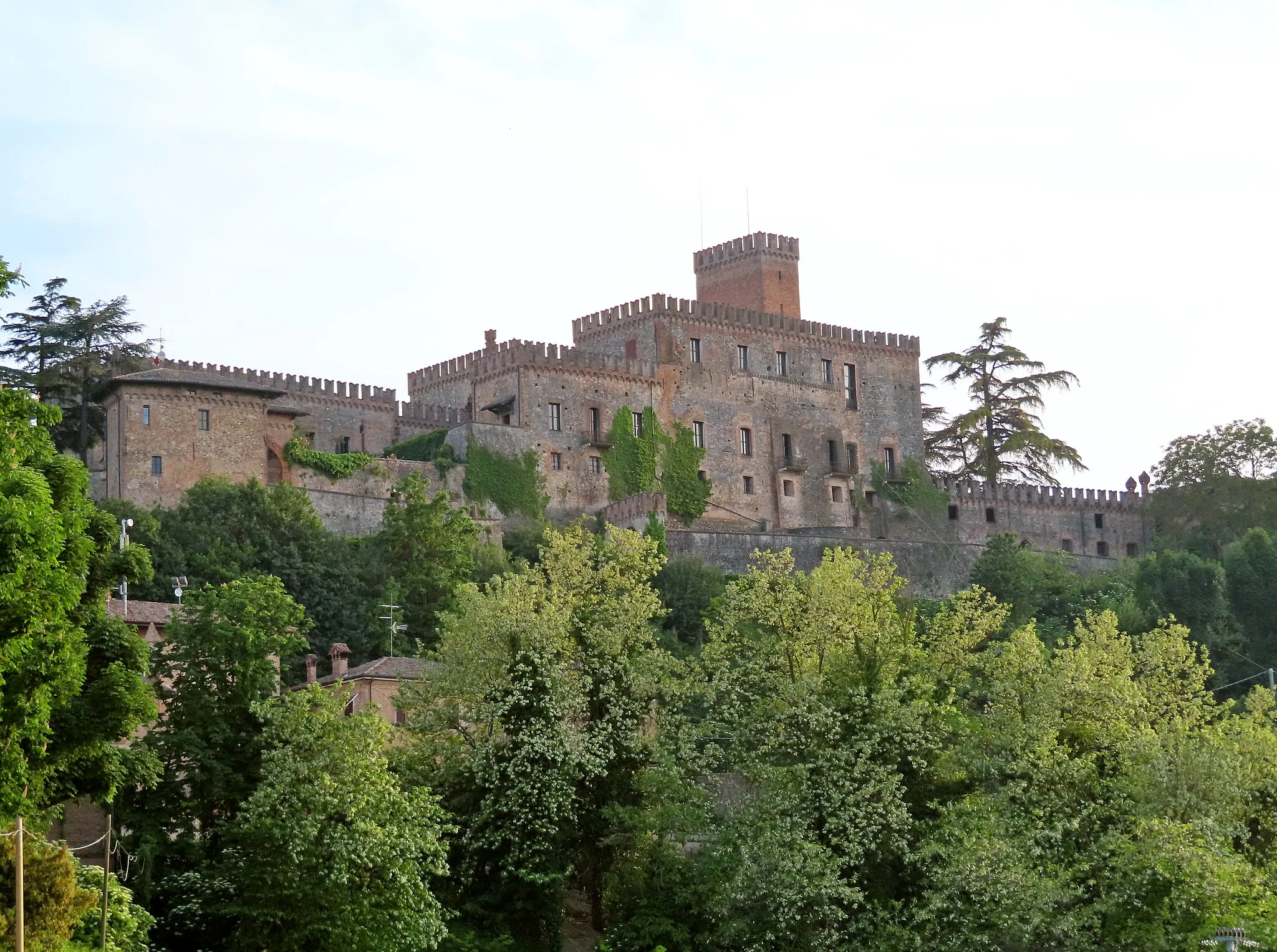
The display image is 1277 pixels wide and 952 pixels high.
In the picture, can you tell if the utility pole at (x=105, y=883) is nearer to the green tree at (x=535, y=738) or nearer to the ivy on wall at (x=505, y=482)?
the green tree at (x=535, y=738)

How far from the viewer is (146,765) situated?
103 ft

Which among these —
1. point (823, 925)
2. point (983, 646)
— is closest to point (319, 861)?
point (823, 925)

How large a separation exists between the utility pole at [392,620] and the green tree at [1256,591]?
25.0 metres

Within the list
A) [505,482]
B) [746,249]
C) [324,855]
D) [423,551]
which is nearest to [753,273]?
[746,249]

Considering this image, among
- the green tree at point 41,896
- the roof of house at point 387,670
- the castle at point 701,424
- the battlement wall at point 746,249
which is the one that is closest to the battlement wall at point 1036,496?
the castle at point 701,424

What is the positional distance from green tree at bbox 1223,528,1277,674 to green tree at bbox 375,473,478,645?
22304 mm

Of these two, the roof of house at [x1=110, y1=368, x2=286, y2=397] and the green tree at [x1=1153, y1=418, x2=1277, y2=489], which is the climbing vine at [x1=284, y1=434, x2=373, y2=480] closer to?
the roof of house at [x1=110, y1=368, x2=286, y2=397]

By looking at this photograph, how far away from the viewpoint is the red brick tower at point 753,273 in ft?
245

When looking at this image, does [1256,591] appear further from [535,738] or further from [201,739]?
[201,739]

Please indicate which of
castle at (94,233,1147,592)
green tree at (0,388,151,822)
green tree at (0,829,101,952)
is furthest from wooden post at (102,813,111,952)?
castle at (94,233,1147,592)

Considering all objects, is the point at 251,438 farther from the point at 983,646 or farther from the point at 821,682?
the point at 821,682

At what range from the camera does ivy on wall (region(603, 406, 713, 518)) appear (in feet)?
219

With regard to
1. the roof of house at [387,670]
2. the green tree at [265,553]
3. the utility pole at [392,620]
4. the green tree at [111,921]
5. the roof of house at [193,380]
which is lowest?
the green tree at [111,921]

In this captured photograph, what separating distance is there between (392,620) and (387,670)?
6.22m
